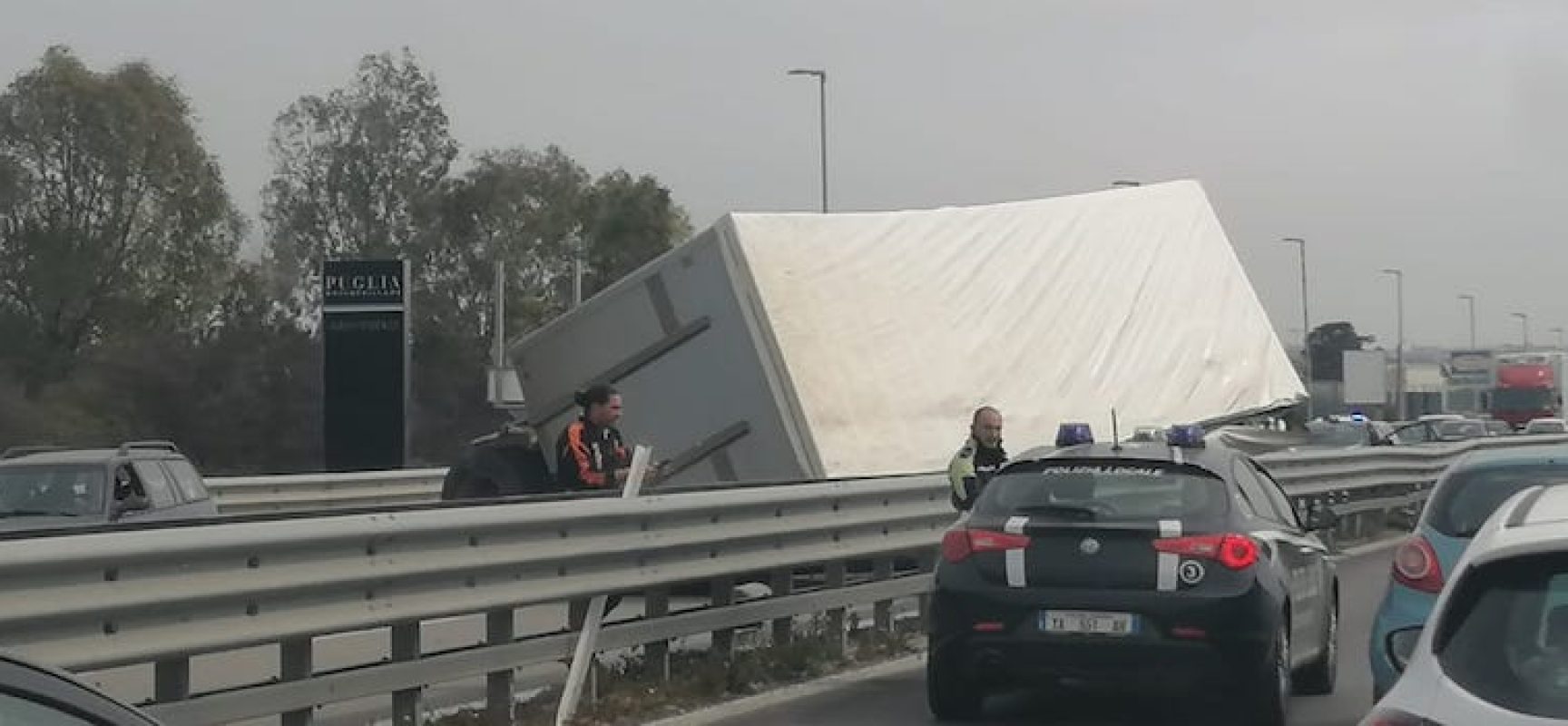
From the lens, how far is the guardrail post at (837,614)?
13.9 m

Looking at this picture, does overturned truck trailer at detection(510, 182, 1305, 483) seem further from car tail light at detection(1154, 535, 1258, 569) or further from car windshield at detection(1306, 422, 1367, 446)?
car windshield at detection(1306, 422, 1367, 446)

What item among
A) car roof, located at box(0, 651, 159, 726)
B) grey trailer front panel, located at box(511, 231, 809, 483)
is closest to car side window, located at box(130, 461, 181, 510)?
grey trailer front panel, located at box(511, 231, 809, 483)

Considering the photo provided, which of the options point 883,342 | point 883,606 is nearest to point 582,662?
point 883,606

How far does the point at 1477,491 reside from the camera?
426 inches

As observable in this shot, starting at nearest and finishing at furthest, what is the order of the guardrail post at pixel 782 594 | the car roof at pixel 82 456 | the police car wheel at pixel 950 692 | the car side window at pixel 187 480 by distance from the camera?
the police car wheel at pixel 950 692
the guardrail post at pixel 782 594
the car roof at pixel 82 456
the car side window at pixel 187 480

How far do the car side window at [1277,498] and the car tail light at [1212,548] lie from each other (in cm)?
145

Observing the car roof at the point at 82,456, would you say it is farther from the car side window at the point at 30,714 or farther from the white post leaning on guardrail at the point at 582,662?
the car side window at the point at 30,714

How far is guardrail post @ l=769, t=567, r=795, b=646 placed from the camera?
13.3m

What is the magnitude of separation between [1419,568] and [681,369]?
28.3 ft

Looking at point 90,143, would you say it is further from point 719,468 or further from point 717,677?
point 717,677

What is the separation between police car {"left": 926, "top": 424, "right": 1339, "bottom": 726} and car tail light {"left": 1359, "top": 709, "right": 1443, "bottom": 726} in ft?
18.2

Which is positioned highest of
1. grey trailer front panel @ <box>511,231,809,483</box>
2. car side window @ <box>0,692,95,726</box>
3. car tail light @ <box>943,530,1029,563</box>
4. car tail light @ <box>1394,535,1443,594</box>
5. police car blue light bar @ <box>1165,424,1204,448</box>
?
grey trailer front panel @ <box>511,231,809,483</box>

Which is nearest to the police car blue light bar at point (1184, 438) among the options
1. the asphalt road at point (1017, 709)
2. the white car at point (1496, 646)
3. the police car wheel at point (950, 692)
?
the asphalt road at point (1017, 709)

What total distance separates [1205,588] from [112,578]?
5219 mm
